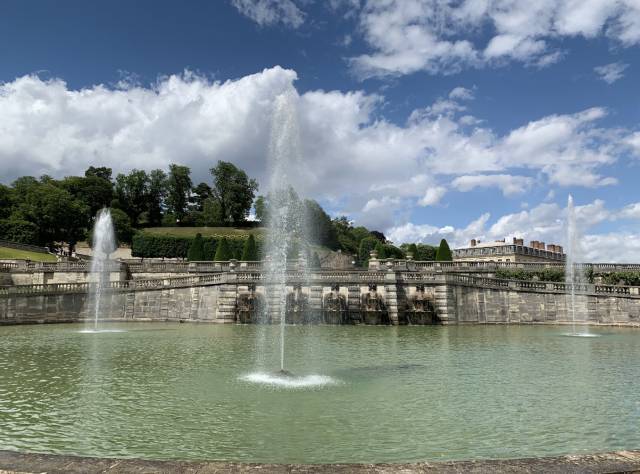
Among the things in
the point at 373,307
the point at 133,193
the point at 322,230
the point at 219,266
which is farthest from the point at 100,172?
the point at 373,307

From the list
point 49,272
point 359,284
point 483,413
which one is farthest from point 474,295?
point 49,272

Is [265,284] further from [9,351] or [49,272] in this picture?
[49,272]

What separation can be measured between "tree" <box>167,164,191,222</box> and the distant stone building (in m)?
57.0

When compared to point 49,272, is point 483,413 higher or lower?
lower

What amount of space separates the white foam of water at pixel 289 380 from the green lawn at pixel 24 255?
47425mm

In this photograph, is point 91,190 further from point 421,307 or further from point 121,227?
point 421,307

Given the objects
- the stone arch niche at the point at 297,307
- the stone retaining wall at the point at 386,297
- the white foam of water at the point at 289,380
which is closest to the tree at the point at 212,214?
the stone retaining wall at the point at 386,297

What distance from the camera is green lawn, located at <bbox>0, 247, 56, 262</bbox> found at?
173 ft

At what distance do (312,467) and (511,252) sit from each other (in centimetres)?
7931

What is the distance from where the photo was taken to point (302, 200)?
1791 cm

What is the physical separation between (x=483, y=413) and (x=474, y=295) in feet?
86.6

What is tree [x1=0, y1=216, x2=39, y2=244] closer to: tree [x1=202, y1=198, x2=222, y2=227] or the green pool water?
tree [x1=202, y1=198, x2=222, y2=227]

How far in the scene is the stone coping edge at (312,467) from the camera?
4473 millimetres

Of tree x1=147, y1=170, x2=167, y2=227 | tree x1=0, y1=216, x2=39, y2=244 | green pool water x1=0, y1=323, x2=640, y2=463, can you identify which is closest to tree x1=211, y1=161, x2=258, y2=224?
tree x1=147, y1=170, x2=167, y2=227
